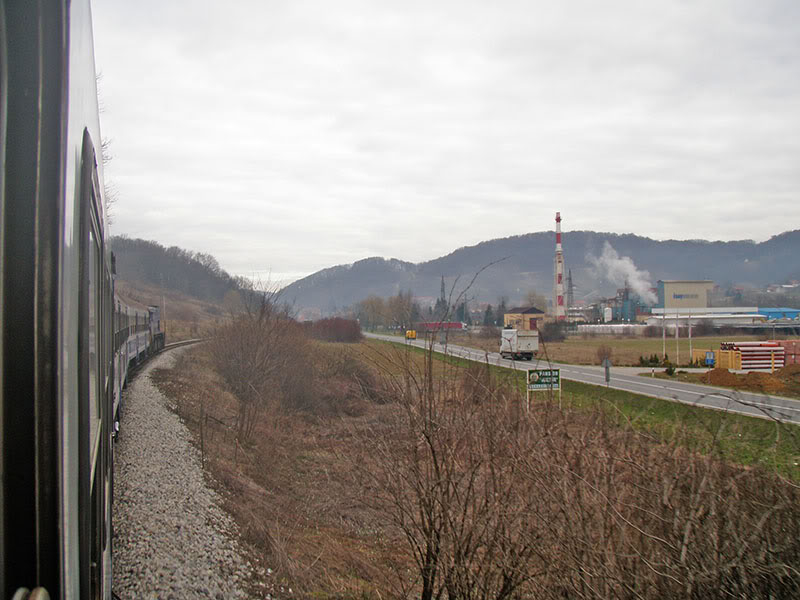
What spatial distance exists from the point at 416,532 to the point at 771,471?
9.00 ft

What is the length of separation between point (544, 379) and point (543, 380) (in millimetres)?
20

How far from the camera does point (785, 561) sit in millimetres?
3246

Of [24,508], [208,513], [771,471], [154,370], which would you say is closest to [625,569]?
[771,471]

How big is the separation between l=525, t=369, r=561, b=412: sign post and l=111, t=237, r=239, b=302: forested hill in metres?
Result: 71.5

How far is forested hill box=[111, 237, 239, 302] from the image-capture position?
76.1 meters

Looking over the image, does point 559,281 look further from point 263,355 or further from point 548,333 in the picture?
point 548,333

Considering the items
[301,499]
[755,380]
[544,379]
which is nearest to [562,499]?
[544,379]

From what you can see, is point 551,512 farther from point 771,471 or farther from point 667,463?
point 771,471

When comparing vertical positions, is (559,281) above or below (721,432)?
above

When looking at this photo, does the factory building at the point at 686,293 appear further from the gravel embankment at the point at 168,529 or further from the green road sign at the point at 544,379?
the green road sign at the point at 544,379

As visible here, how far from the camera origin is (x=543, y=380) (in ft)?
19.5

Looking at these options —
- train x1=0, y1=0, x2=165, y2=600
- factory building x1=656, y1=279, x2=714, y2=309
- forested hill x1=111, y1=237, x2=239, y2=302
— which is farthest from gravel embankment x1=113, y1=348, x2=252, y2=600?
factory building x1=656, y1=279, x2=714, y2=309

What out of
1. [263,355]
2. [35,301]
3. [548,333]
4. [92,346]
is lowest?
[263,355]

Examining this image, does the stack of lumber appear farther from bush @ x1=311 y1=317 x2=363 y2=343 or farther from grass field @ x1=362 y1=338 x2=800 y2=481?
grass field @ x1=362 y1=338 x2=800 y2=481
